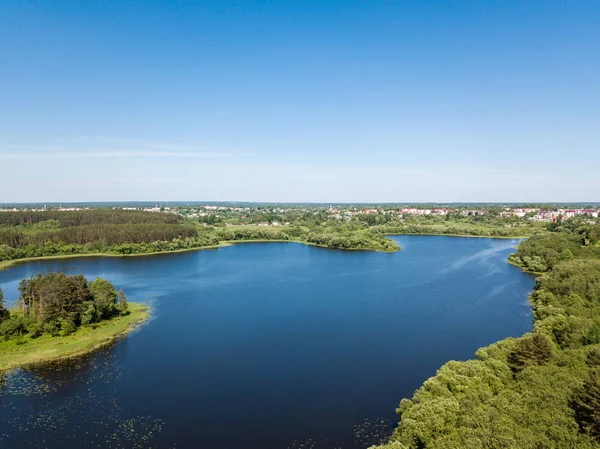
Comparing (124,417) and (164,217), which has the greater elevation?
(164,217)

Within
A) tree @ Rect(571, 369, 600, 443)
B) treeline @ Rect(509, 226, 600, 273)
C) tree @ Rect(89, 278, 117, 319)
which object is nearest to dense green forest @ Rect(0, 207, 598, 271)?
treeline @ Rect(509, 226, 600, 273)

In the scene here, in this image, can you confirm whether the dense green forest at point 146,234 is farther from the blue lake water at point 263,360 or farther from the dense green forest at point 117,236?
the blue lake water at point 263,360

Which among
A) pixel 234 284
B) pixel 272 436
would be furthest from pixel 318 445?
pixel 234 284

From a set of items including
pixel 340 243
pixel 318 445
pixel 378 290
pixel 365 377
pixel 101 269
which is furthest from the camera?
pixel 340 243

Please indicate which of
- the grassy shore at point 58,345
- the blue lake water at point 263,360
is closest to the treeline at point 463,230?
the blue lake water at point 263,360

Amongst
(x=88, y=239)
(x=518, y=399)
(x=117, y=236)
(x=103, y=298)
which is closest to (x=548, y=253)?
(x=518, y=399)

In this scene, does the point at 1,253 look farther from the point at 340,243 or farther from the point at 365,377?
the point at 365,377

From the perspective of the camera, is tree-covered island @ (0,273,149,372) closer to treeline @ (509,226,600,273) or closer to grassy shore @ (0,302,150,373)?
grassy shore @ (0,302,150,373)

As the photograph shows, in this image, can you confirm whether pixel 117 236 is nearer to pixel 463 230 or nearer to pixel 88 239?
pixel 88 239
